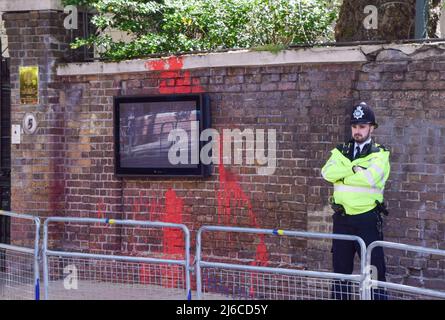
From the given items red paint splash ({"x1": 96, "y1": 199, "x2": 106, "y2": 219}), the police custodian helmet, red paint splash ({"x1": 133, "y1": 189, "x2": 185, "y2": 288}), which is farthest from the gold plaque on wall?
the police custodian helmet

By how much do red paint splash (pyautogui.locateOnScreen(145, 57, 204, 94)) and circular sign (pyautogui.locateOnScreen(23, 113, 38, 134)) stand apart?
171cm

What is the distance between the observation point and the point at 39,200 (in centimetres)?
1245

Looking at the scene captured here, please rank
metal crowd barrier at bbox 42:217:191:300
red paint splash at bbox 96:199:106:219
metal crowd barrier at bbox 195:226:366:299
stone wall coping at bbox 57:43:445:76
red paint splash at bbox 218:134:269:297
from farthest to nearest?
red paint splash at bbox 96:199:106:219 → red paint splash at bbox 218:134:269:297 → stone wall coping at bbox 57:43:445:76 → metal crowd barrier at bbox 42:217:191:300 → metal crowd barrier at bbox 195:226:366:299

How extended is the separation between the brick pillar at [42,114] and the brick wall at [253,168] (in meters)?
0.02

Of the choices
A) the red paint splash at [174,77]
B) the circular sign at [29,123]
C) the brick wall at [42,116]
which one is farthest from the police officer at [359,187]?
the circular sign at [29,123]

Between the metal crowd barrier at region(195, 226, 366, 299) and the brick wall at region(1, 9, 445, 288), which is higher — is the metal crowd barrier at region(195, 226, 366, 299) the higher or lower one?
the lower one

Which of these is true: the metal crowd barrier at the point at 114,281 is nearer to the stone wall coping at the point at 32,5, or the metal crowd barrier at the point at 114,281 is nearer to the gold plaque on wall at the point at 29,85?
the gold plaque on wall at the point at 29,85

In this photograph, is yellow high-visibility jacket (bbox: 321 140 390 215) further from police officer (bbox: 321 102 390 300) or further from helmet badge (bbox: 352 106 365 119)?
helmet badge (bbox: 352 106 365 119)

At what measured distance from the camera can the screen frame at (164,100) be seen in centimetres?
1133

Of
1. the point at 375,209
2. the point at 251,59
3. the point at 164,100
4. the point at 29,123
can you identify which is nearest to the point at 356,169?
the point at 375,209

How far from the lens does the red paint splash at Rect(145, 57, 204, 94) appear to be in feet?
37.9

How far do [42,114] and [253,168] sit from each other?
9.76ft

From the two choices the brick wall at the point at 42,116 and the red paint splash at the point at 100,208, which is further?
the brick wall at the point at 42,116
